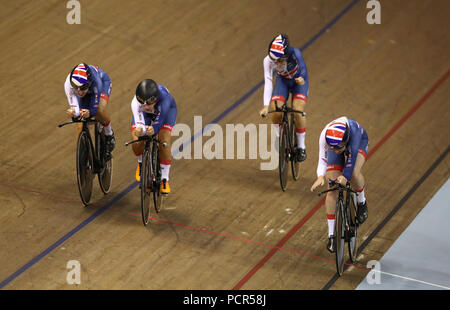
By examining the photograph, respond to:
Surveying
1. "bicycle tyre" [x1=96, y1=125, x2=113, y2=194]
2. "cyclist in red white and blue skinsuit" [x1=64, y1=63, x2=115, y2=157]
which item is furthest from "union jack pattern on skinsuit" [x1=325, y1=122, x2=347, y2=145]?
"bicycle tyre" [x1=96, y1=125, x2=113, y2=194]

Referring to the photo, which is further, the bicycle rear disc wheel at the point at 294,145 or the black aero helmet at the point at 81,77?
the bicycle rear disc wheel at the point at 294,145

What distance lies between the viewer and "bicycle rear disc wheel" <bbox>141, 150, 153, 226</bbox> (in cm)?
681

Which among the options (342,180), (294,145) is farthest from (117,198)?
(342,180)

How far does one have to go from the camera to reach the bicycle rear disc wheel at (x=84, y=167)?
7023mm

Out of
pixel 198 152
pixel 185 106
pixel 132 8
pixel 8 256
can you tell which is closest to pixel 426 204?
pixel 198 152

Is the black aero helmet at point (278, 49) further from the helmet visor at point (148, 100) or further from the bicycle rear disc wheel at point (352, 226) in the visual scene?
the bicycle rear disc wheel at point (352, 226)

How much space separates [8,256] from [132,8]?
4474 millimetres

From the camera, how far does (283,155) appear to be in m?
7.60

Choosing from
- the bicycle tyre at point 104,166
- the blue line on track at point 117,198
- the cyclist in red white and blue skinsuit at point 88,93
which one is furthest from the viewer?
the bicycle tyre at point 104,166

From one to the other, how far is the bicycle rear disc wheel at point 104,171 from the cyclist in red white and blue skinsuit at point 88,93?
4 cm

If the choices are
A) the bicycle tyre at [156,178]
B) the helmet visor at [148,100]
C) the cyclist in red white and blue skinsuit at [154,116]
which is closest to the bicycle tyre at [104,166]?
the cyclist in red white and blue skinsuit at [154,116]

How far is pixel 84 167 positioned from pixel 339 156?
214cm

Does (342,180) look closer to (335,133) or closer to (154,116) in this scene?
(335,133)

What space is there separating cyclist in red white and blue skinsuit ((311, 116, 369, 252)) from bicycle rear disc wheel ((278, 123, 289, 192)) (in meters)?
0.95
